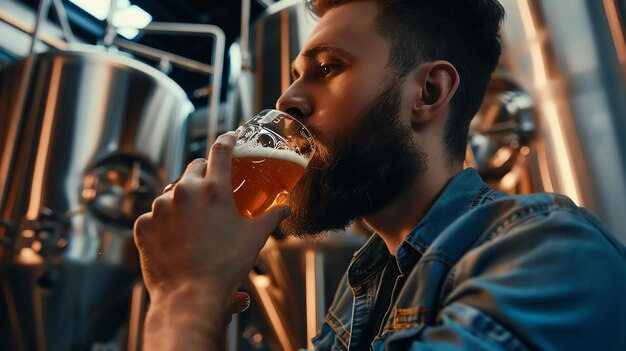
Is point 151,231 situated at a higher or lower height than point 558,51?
lower

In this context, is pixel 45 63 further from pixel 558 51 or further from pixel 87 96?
pixel 558 51

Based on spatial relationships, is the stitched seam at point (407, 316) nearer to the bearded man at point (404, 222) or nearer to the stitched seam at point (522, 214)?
the bearded man at point (404, 222)

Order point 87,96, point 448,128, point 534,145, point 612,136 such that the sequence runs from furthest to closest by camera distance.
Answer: point 87,96
point 534,145
point 612,136
point 448,128

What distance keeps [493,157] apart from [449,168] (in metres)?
0.69

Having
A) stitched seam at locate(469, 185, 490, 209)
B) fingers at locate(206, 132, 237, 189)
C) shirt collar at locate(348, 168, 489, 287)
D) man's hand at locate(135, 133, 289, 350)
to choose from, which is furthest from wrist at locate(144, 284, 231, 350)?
stitched seam at locate(469, 185, 490, 209)

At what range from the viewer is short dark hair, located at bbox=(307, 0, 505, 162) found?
108 cm

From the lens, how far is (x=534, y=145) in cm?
163

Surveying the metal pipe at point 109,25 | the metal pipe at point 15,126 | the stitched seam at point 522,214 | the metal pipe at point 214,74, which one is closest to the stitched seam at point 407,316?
the stitched seam at point 522,214

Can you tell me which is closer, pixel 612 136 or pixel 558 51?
pixel 612 136

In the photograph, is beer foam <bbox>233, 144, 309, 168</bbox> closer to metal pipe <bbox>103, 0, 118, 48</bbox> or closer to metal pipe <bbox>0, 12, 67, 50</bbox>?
metal pipe <bbox>103, 0, 118, 48</bbox>

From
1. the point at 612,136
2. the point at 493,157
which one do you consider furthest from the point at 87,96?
the point at 612,136

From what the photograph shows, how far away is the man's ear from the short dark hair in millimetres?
32

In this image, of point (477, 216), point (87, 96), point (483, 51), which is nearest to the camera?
point (477, 216)

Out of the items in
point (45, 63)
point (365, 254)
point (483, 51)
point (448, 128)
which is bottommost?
point (365, 254)
